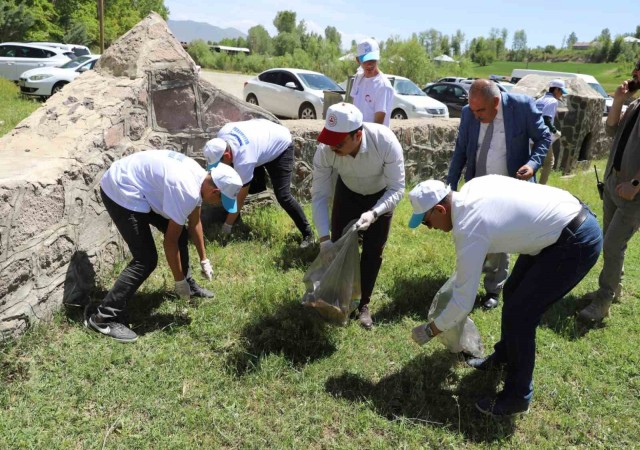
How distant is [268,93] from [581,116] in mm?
7495

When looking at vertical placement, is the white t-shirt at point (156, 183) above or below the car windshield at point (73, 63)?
above

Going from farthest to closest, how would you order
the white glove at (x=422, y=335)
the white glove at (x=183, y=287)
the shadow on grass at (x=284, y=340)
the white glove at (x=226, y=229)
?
the white glove at (x=226, y=229) < the white glove at (x=183, y=287) < the shadow on grass at (x=284, y=340) < the white glove at (x=422, y=335)

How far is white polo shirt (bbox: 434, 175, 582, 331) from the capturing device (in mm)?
2428

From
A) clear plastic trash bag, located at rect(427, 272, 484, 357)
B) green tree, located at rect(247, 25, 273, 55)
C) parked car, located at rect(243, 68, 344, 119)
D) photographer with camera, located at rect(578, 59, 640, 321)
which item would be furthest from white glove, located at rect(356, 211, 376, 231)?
green tree, located at rect(247, 25, 273, 55)

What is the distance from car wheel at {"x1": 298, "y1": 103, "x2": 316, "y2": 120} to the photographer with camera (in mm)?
9078

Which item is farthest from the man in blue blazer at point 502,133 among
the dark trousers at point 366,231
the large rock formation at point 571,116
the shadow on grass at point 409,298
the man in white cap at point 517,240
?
the large rock formation at point 571,116

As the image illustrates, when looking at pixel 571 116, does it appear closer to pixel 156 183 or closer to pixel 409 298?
pixel 409 298

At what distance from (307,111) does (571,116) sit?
19.7ft

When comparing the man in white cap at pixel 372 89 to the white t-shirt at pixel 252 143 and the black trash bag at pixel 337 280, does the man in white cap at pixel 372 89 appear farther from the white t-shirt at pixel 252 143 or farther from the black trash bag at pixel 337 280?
the black trash bag at pixel 337 280

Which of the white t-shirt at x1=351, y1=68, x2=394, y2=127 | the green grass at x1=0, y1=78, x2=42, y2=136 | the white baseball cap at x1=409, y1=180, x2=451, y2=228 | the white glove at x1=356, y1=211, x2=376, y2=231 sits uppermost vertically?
the white t-shirt at x1=351, y1=68, x2=394, y2=127

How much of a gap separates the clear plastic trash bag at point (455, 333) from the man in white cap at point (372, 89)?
2.24m

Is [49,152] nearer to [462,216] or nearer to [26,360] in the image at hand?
[26,360]

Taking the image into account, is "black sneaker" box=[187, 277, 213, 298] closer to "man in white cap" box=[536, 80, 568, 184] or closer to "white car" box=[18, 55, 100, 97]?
"man in white cap" box=[536, 80, 568, 184]

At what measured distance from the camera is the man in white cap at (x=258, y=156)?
4027 mm
